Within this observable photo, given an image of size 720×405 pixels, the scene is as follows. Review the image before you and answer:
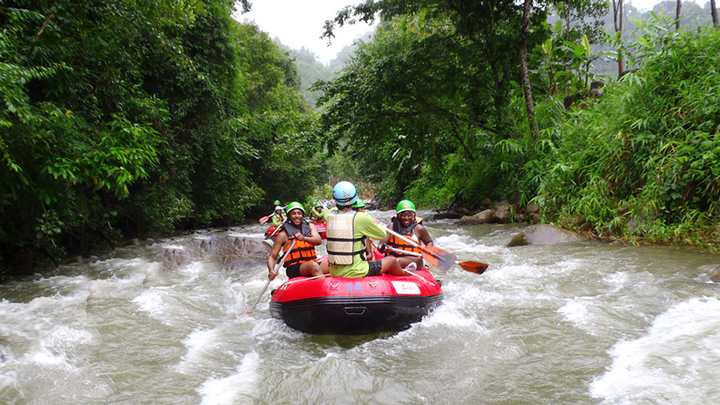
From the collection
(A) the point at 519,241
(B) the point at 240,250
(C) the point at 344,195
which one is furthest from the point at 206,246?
(C) the point at 344,195

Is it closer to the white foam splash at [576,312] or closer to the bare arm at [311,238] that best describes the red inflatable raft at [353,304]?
the bare arm at [311,238]

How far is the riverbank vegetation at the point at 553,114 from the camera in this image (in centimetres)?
783

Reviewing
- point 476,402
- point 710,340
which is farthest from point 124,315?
point 710,340

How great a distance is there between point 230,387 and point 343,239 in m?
1.75

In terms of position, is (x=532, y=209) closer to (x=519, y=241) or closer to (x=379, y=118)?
(x=519, y=241)

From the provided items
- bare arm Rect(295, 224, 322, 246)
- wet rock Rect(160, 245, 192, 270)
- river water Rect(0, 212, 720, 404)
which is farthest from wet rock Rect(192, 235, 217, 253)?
bare arm Rect(295, 224, 322, 246)

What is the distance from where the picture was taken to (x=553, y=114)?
12.5 meters

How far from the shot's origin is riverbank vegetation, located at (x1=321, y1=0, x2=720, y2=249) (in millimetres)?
7828

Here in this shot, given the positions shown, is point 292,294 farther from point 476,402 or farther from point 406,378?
point 476,402

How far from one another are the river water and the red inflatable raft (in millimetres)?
170

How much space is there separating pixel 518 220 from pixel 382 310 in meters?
8.67

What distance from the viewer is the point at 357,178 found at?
47.4 m

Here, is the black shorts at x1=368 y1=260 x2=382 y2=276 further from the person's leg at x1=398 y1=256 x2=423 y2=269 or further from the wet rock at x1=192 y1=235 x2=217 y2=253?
the wet rock at x1=192 y1=235 x2=217 y2=253

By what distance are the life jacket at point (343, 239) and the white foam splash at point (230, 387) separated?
1.31 metres
